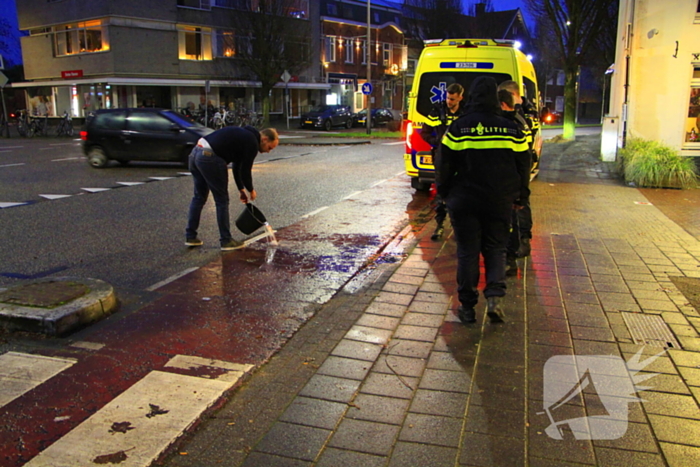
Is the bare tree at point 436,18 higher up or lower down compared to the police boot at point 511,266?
higher up

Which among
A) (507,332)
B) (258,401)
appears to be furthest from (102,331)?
(507,332)

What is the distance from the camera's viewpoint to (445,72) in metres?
10.3

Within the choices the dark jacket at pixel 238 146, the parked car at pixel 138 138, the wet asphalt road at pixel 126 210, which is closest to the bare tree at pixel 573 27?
the wet asphalt road at pixel 126 210

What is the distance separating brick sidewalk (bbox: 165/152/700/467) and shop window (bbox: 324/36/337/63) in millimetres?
47479

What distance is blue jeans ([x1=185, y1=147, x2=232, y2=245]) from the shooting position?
6.96 metres

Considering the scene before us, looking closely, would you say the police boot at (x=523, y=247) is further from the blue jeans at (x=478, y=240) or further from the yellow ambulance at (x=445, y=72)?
the yellow ambulance at (x=445, y=72)

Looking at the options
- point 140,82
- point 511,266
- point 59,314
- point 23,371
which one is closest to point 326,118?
point 140,82

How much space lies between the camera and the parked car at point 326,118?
3688cm

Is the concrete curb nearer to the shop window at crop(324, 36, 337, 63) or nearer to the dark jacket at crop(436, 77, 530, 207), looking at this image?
the dark jacket at crop(436, 77, 530, 207)

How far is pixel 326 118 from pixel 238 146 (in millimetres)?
30725

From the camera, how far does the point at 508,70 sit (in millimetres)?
10062

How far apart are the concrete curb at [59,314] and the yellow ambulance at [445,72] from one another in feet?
21.5

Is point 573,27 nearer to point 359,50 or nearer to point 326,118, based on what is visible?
point 326,118

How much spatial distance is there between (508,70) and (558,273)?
5.11 m
